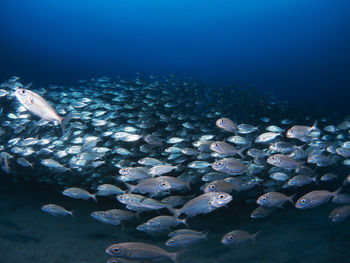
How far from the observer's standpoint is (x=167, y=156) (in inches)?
339

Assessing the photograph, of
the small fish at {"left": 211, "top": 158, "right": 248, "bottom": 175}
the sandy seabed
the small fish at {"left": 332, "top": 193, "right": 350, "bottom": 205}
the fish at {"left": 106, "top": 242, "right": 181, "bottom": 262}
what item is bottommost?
the sandy seabed

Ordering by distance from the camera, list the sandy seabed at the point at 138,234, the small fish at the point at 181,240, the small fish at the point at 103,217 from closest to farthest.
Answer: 1. the small fish at the point at 181,240
2. the small fish at the point at 103,217
3. the sandy seabed at the point at 138,234

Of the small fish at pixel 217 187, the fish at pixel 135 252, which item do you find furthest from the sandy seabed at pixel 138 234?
the fish at pixel 135 252

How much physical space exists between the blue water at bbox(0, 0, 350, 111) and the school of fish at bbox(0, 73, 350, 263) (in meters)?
51.5

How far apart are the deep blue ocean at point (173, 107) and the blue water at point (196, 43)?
17.7 inches

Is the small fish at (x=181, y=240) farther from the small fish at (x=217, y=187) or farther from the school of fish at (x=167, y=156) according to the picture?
the small fish at (x=217, y=187)

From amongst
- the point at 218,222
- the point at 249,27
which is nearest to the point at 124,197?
the point at 218,222

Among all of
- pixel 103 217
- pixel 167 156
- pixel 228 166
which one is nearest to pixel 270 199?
pixel 228 166

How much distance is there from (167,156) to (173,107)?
5004 mm

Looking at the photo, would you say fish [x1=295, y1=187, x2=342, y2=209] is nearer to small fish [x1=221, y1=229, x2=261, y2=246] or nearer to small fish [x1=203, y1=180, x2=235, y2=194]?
small fish [x1=221, y1=229, x2=261, y2=246]

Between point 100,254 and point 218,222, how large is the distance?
429cm

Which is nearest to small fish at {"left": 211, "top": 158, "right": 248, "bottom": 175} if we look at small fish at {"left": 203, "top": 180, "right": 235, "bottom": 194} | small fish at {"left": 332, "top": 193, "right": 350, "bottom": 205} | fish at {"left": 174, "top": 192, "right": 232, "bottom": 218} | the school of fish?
the school of fish

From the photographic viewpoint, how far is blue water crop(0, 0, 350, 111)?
66.2 meters

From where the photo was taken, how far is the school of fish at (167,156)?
4531mm
